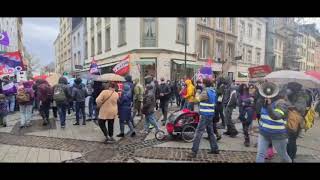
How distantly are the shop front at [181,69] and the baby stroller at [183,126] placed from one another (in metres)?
5.31

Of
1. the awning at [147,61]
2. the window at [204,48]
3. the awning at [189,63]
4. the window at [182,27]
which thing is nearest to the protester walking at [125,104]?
the window at [182,27]

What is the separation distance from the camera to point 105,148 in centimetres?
659

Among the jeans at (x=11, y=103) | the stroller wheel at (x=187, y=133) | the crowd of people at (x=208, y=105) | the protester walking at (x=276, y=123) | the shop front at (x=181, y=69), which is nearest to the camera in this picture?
the protester walking at (x=276, y=123)

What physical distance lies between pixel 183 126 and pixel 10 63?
751 centimetres

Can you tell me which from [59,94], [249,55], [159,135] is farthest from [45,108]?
[249,55]

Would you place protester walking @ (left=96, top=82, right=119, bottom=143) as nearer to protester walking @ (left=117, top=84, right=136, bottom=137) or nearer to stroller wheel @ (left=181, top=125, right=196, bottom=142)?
protester walking @ (left=117, top=84, right=136, bottom=137)

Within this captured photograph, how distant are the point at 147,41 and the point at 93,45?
2129mm

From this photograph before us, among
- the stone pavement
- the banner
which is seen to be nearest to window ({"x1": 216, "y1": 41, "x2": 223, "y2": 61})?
the stone pavement

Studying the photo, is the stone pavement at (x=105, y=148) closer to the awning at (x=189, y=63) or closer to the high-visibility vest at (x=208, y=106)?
the high-visibility vest at (x=208, y=106)

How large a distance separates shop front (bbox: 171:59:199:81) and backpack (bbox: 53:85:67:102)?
496 centimetres

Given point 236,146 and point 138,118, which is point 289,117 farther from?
point 138,118

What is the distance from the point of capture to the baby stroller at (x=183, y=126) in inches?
285

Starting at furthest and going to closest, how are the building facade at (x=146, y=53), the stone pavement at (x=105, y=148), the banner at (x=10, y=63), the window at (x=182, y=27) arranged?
the banner at (x=10, y=63)
the building facade at (x=146, y=53)
the stone pavement at (x=105, y=148)
the window at (x=182, y=27)

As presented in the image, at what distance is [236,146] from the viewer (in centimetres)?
687
